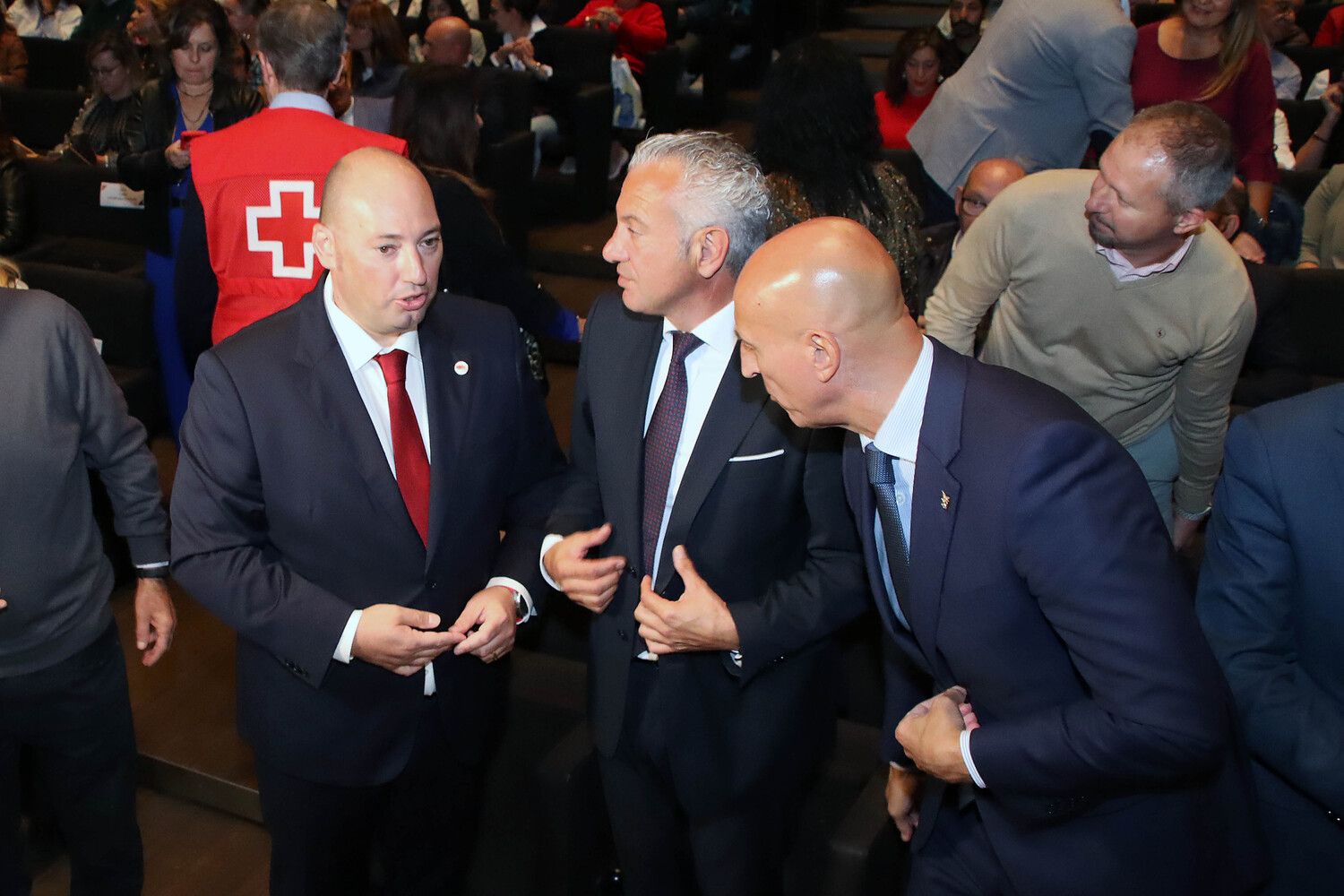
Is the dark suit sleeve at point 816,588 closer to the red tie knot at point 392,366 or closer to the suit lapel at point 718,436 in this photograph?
the suit lapel at point 718,436

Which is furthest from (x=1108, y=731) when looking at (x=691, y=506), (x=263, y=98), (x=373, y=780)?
(x=263, y=98)

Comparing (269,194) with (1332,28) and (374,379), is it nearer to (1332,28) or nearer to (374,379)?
(374,379)

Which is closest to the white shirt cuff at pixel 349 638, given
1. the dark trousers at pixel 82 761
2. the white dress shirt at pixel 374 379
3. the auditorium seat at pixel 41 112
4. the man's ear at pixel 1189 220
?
the white dress shirt at pixel 374 379

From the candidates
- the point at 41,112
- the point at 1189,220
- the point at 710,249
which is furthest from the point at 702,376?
the point at 41,112

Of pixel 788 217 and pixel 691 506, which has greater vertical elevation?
pixel 788 217

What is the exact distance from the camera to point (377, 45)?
5.27 metres

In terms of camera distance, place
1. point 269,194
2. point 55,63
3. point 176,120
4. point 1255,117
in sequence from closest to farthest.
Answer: point 269,194, point 1255,117, point 176,120, point 55,63

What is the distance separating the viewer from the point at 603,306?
203 cm

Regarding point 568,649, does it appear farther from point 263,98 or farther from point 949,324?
point 263,98

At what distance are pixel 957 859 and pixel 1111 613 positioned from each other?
0.57 m

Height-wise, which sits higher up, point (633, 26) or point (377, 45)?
point (633, 26)

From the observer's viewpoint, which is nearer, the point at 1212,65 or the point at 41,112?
the point at 1212,65

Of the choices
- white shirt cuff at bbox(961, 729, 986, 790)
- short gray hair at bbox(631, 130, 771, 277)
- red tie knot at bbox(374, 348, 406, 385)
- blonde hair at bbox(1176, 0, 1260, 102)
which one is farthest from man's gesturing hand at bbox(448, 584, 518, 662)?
blonde hair at bbox(1176, 0, 1260, 102)

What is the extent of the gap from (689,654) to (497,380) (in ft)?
1.82
